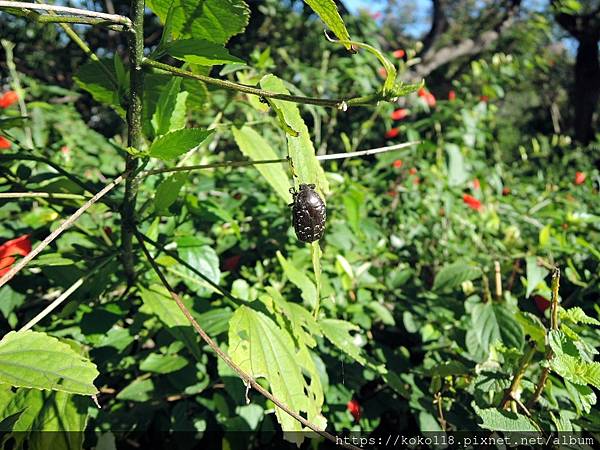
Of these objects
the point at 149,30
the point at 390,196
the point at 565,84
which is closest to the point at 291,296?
the point at 390,196

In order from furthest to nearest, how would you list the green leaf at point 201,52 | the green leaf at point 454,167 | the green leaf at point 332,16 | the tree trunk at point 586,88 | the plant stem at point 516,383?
1. the tree trunk at point 586,88
2. the green leaf at point 454,167
3. the plant stem at point 516,383
4. the green leaf at point 201,52
5. the green leaf at point 332,16

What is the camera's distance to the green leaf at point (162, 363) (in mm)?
826

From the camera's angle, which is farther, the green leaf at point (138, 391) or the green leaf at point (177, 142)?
the green leaf at point (138, 391)

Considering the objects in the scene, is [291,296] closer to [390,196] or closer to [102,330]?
[102,330]

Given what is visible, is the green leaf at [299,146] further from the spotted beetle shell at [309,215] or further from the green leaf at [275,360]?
the green leaf at [275,360]

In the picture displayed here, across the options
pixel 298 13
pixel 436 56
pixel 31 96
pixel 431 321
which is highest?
pixel 298 13

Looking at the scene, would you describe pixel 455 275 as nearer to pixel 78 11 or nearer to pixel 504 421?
pixel 504 421

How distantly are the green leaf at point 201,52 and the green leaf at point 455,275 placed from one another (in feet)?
2.48

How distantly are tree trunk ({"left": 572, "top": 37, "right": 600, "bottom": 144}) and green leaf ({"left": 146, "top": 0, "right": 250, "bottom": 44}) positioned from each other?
287 inches

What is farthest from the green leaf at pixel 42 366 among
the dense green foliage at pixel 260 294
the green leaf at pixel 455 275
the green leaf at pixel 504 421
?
the green leaf at pixel 455 275

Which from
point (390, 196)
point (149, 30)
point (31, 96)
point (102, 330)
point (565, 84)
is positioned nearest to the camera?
point (102, 330)

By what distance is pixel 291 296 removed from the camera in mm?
1037

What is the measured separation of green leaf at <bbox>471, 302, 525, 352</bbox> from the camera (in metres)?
0.84

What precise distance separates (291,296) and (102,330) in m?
0.43
